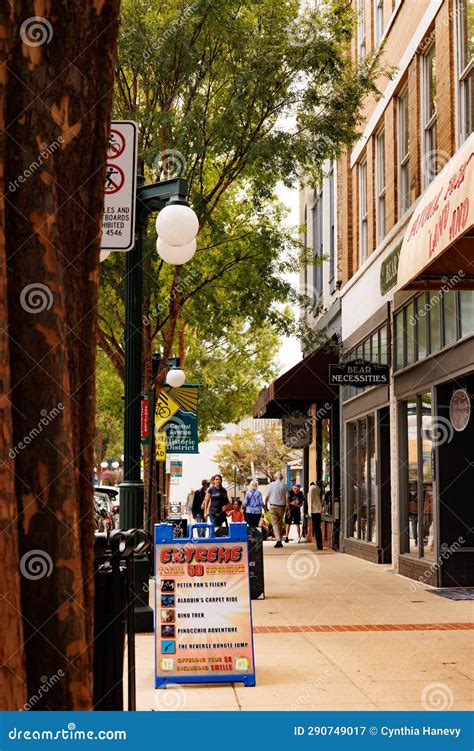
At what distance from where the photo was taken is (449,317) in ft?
43.9

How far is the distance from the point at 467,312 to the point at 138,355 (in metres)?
4.64

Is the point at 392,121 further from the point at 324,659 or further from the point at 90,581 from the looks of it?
the point at 90,581

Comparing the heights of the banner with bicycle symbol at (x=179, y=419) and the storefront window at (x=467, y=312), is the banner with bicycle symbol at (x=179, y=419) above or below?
below

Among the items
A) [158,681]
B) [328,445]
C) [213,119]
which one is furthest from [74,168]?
[328,445]

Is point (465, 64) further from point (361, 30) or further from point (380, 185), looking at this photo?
point (361, 30)

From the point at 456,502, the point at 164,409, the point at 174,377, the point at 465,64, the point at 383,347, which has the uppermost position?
the point at 465,64

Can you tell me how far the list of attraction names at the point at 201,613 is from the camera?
24.3 feet

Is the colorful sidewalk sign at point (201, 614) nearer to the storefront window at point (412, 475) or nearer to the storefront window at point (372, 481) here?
the storefront window at point (412, 475)

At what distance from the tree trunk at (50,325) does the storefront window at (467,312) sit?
9760mm

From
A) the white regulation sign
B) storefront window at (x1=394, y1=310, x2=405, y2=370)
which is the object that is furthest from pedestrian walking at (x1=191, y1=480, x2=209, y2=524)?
the white regulation sign

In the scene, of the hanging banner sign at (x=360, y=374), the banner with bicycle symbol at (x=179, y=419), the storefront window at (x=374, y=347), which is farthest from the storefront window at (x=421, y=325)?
the banner with bicycle symbol at (x=179, y=419)

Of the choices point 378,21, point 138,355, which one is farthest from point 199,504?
point 138,355

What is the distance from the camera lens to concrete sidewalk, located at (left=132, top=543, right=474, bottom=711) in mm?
6746

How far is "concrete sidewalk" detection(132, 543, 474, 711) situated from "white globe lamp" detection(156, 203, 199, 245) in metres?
3.94
